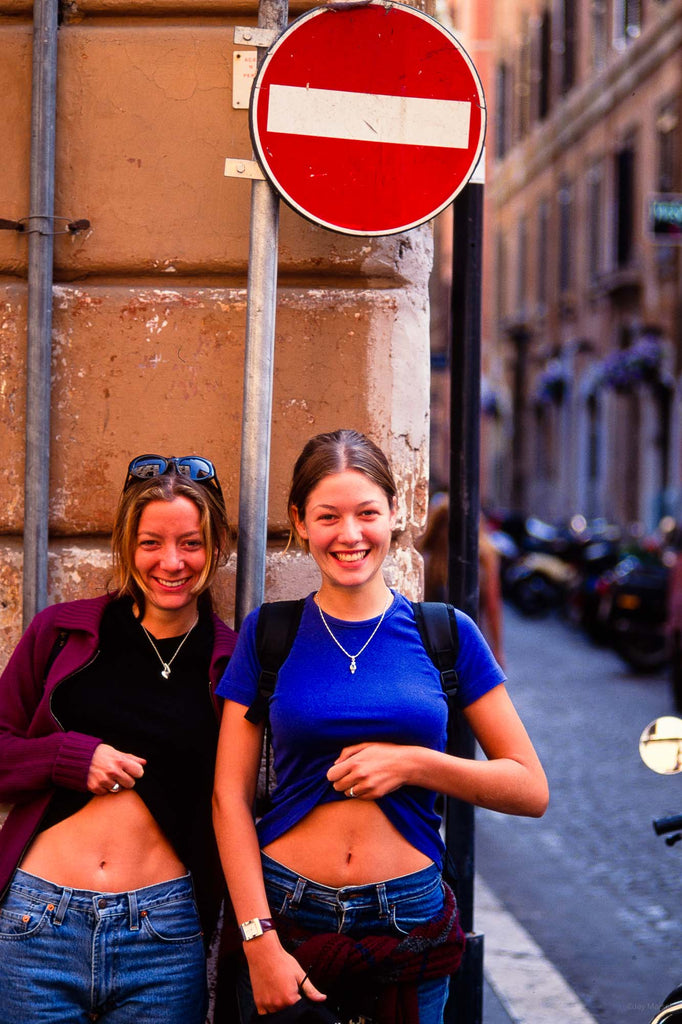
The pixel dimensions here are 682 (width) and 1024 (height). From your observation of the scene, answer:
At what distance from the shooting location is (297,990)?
8.24 feet

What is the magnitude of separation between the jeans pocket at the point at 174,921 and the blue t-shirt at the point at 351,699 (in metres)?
0.21

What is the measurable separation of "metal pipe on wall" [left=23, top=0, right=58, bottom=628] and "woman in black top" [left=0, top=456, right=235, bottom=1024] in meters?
0.79

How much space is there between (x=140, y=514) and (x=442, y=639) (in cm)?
66

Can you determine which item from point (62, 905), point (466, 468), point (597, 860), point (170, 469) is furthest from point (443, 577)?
point (62, 905)

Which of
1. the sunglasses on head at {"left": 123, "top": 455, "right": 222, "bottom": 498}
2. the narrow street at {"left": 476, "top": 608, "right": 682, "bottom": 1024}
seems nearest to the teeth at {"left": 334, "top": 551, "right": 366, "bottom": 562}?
the sunglasses on head at {"left": 123, "top": 455, "right": 222, "bottom": 498}

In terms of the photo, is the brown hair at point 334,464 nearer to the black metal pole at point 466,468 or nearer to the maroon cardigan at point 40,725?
the maroon cardigan at point 40,725

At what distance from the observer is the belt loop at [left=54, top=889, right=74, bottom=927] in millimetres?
2600

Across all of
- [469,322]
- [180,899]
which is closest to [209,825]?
[180,899]

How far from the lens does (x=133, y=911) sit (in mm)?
2623

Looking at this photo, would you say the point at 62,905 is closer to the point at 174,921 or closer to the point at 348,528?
the point at 174,921

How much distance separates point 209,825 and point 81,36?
7.28ft

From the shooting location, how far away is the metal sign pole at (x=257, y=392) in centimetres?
325

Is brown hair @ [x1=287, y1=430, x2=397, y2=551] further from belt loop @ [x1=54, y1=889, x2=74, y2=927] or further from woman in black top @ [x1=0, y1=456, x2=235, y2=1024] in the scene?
belt loop @ [x1=54, y1=889, x2=74, y2=927]

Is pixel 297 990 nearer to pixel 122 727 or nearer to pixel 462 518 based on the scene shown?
pixel 122 727
